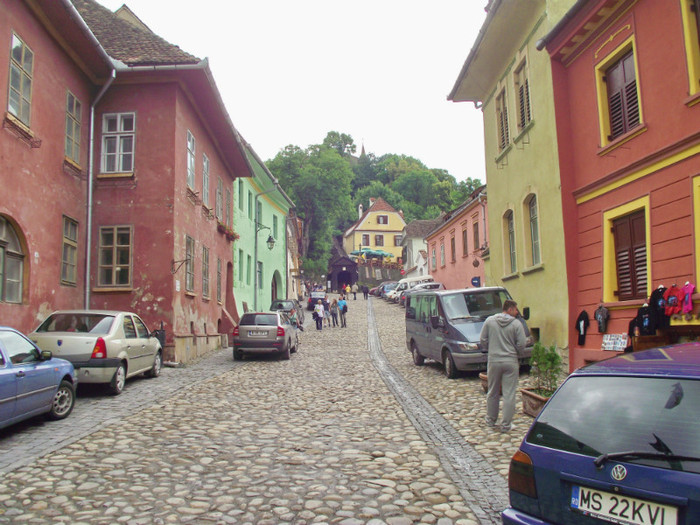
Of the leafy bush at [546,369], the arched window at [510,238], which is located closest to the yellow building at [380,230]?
the arched window at [510,238]

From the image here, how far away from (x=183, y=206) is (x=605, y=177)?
11329 mm

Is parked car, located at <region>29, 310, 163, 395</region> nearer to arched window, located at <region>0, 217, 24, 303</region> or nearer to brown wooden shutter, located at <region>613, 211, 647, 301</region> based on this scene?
arched window, located at <region>0, 217, 24, 303</region>

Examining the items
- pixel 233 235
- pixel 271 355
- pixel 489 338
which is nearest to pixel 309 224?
pixel 233 235

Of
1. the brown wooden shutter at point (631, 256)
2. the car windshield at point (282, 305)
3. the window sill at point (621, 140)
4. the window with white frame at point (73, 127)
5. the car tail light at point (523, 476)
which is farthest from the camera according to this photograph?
the car windshield at point (282, 305)

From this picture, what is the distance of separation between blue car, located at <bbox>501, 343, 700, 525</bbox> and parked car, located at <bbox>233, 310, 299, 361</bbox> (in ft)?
48.0

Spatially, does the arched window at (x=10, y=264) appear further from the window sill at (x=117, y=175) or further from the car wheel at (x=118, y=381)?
the window sill at (x=117, y=175)

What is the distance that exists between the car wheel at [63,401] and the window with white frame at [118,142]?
8.90m

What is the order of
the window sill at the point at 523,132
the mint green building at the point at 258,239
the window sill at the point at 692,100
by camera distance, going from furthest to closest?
the mint green building at the point at 258,239, the window sill at the point at 523,132, the window sill at the point at 692,100

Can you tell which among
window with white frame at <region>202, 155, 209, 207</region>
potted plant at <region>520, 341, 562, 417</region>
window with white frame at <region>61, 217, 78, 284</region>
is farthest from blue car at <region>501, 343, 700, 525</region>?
window with white frame at <region>202, 155, 209, 207</region>

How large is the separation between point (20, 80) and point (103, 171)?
4291mm

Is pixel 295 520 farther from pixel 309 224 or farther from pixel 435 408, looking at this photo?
pixel 309 224

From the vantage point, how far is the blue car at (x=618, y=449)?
2650mm

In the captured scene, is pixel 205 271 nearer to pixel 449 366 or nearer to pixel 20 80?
pixel 20 80

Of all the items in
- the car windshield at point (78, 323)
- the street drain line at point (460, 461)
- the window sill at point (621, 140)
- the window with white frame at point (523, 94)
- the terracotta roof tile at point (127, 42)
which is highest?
the terracotta roof tile at point (127, 42)
